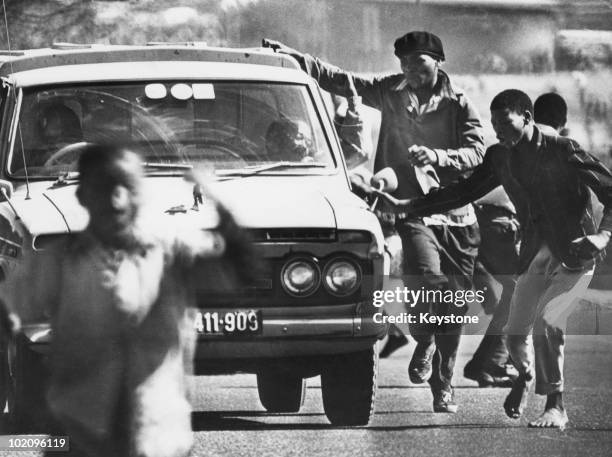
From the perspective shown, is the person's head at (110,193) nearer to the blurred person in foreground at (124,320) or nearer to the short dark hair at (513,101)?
the blurred person in foreground at (124,320)

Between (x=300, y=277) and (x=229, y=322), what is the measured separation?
1.14 feet

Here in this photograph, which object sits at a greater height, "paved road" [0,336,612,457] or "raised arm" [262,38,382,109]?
"raised arm" [262,38,382,109]

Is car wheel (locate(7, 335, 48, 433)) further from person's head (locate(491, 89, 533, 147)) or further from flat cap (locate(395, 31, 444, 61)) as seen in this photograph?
person's head (locate(491, 89, 533, 147))

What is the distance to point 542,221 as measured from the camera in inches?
275

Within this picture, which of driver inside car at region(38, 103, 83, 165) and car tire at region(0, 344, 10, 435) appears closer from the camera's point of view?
car tire at region(0, 344, 10, 435)

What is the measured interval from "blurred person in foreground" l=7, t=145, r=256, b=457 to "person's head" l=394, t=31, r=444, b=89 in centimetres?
198

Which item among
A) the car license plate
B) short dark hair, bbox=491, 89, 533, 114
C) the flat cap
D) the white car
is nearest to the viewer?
the car license plate

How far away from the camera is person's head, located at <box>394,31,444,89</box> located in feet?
22.1

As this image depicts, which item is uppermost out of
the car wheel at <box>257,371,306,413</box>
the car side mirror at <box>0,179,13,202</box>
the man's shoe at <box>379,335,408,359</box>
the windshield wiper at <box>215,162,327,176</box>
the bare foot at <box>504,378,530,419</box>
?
the windshield wiper at <box>215,162,327,176</box>

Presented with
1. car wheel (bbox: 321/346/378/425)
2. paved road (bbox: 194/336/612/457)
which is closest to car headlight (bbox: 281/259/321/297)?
car wheel (bbox: 321/346/378/425)

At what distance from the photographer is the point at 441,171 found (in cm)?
689

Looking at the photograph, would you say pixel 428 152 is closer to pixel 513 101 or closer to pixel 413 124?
pixel 413 124

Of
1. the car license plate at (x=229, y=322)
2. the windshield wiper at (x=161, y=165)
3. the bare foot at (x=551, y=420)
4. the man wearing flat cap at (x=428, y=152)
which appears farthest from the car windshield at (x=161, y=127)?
the bare foot at (x=551, y=420)

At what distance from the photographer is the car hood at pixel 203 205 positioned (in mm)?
6211
